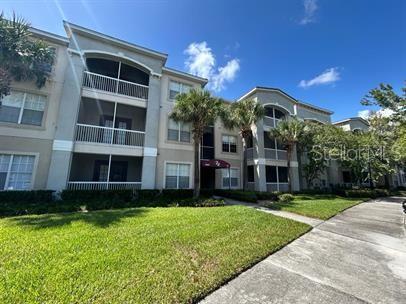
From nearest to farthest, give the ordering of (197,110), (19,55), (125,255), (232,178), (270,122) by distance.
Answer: (125,255) → (19,55) → (197,110) → (232,178) → (270,122)

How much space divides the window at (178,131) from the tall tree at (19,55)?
876cm

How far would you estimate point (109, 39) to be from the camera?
1427 cm

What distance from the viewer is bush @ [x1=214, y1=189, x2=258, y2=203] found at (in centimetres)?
1467

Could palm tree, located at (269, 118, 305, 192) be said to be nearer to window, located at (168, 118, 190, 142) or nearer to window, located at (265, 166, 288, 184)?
window, located at (265, 166, 288, 184)

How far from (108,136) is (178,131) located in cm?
551

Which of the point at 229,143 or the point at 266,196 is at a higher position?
the point at 229,143

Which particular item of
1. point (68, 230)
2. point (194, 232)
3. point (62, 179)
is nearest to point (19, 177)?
point (62, 179)

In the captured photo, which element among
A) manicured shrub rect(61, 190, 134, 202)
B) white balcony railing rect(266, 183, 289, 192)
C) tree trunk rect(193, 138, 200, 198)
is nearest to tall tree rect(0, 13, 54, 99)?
manicured shrub rect(61, 190, 134, 202)

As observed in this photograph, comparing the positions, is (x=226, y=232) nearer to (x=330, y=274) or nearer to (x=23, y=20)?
(x=330, y=274)

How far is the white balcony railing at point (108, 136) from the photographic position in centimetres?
1313

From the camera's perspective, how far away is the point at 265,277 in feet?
13.7

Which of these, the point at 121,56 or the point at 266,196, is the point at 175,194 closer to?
the point at 266,196

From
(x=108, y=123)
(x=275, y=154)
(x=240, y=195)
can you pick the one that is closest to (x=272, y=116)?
(x=275, y=154)

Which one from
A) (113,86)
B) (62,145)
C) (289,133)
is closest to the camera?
(62,145)
